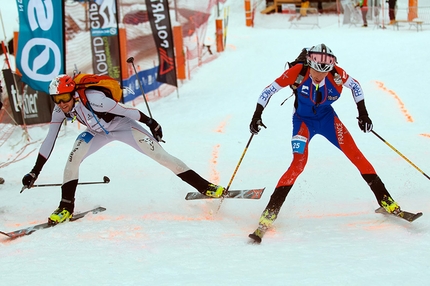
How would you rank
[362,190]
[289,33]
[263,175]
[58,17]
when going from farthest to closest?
[289,33] → [58,17] → [263,175] → [362,190]

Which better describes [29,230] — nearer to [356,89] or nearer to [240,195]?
[240,195]

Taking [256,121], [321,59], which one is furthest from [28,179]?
[321,59]

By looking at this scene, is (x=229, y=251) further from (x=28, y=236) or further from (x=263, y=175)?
(x=263, y=175)

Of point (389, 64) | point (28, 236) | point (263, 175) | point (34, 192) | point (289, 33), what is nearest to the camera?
point (28, 236)

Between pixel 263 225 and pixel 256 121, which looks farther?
pixel 256 121

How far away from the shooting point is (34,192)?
20.1 feet

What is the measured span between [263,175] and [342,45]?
9.83m

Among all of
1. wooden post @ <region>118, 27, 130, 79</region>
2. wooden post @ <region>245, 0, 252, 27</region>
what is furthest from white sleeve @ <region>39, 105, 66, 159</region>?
wooden post @ <region>245, 0, 252, 27</region>

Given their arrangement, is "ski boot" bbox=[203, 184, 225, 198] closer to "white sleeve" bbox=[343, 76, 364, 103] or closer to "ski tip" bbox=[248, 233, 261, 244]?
"ski tip" bbox=[248, 233, 261, 244]

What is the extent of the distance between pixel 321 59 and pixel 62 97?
91.1 inches

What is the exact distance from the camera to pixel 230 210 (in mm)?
5156

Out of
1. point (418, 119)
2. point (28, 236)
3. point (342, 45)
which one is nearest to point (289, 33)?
point (342, 45)

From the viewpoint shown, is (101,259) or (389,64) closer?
(101,259)

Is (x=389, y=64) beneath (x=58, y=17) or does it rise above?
beneath
